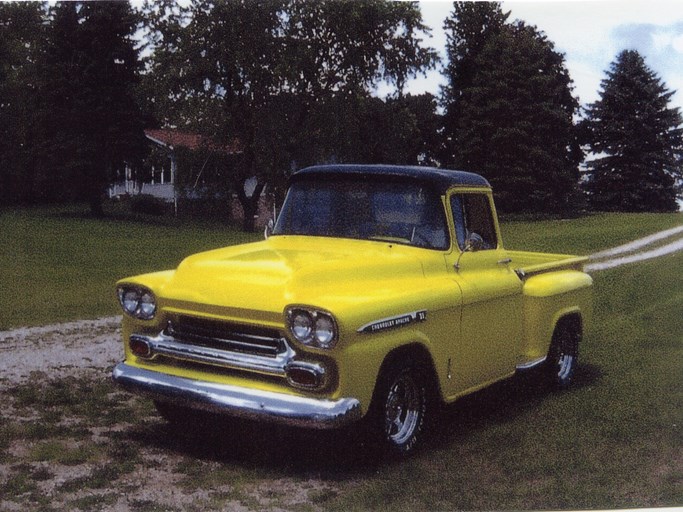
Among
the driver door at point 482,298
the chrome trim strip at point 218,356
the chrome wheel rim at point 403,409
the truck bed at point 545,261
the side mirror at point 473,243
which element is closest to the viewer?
the chrome trim strip at point 218,356

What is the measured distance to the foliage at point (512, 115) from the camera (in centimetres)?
585

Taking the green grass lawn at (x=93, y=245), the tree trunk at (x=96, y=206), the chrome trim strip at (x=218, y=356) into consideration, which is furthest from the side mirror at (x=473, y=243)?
the tree trunk at (x=96, y=206)

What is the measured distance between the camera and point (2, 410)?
5441mm

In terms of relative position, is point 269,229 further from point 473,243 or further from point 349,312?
point 349,312

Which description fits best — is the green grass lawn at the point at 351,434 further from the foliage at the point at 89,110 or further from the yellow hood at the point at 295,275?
the yellow hood at the point at 295,275

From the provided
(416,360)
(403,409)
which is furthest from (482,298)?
(403,409)

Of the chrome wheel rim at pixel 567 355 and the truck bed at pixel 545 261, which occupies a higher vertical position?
the truck bed at pixel 545 261

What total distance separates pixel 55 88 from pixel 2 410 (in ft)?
7.62

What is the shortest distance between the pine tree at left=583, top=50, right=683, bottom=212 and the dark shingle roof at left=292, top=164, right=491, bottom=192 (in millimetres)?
1140

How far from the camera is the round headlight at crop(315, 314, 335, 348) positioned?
4.07m

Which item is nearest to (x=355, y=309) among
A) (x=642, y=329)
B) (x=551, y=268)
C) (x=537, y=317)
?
(x=537, y=317)

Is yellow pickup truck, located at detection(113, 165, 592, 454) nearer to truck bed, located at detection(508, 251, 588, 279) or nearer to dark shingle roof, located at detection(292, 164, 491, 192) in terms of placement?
dark shingle roof, located at detection(292, 164, 491, 192)

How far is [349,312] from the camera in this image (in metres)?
4.09

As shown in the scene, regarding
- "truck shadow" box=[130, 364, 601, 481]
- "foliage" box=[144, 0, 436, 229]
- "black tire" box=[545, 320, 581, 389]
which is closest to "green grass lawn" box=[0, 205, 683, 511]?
"truck shadow" box=[130, 364, 601, 481]
